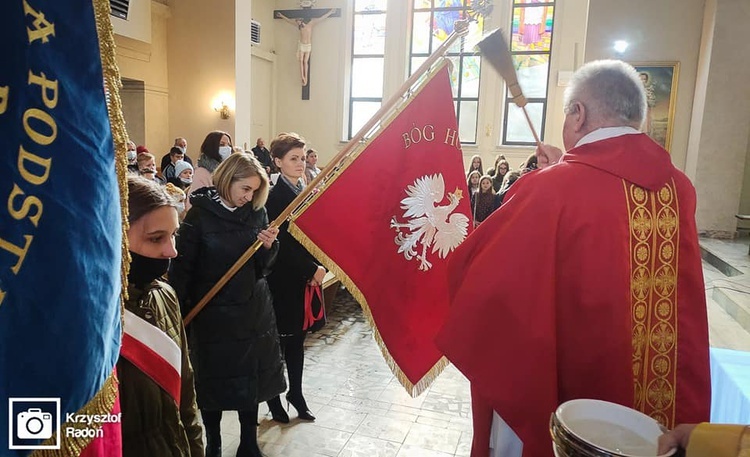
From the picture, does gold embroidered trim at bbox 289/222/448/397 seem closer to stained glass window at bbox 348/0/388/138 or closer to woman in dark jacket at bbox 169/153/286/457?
woman in dark jacket at bbox 169/153/286/457

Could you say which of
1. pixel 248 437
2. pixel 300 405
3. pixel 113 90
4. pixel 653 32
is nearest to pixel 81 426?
pixel 113 90

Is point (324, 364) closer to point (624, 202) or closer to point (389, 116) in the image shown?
point (389, 116)

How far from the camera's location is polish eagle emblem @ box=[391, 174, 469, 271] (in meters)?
2.38

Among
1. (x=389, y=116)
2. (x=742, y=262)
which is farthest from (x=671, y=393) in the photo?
(x=742, y=262)

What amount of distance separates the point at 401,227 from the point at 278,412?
1.46 metres

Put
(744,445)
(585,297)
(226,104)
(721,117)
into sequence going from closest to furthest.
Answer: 1. (744,445)
2. (585,297)
3. (721,117)
4. (226,104)

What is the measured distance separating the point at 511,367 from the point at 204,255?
1.44 meters

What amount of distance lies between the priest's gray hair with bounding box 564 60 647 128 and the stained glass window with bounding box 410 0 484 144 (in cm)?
1195

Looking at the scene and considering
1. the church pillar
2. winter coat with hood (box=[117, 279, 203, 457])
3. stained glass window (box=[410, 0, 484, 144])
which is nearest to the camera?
winter coat with hood (box=[117, 279, 203, 457])

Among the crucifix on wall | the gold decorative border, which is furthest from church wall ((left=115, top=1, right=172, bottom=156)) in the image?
the gold decorative border

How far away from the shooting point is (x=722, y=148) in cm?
720

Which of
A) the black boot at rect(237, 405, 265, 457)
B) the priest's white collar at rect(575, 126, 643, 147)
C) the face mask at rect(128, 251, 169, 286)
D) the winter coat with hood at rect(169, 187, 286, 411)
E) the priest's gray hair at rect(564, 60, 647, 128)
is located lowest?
the black boot at rect(237, 405, 265, 457)

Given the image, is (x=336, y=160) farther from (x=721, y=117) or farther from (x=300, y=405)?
(x=721, y=117)

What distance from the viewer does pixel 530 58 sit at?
13102 mm
